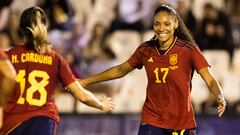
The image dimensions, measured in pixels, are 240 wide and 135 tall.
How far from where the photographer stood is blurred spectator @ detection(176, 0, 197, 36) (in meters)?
13.5

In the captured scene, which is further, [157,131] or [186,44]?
[186,44]

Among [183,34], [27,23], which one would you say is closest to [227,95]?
[183,34]

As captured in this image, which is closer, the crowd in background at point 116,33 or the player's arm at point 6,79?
the player's arm at point 6,79

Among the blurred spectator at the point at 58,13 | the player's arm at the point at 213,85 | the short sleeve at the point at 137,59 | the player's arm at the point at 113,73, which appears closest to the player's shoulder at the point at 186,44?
the player's arm at the point at 213,85

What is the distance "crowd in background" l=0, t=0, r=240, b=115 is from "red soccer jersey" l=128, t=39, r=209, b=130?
5305 mm

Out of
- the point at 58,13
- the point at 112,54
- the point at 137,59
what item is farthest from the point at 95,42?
the point at 137,59

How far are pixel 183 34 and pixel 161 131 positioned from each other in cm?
104

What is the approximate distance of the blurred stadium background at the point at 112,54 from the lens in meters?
12.0

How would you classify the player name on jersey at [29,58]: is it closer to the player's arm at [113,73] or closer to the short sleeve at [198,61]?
the player's arm at [113,73]

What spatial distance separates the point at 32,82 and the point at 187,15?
7.12 m

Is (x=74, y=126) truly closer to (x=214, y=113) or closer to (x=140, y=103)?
(x=140, y=103)

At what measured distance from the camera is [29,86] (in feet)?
22.7

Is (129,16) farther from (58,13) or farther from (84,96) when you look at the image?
(84,96)

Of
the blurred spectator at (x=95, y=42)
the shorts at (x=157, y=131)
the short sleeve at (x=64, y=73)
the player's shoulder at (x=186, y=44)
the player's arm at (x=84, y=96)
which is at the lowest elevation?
the shorts at (x=157, y=131)
